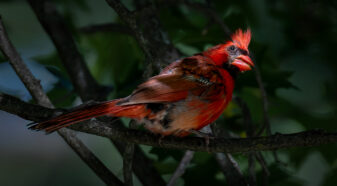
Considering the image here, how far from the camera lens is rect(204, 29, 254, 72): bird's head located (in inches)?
137


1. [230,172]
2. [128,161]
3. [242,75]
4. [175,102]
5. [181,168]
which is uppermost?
[175,102]

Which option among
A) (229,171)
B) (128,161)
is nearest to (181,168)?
(229,171)

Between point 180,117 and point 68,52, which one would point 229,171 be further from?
point 68,52

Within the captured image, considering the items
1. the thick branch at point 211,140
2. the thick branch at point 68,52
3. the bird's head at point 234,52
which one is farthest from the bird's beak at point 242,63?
the thick branch at point 68,52

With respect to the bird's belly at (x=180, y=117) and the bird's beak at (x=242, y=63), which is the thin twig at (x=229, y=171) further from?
the bird's beak at (x=242, y=63)

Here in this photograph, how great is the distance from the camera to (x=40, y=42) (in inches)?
160

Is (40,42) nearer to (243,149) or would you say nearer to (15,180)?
(243,149)

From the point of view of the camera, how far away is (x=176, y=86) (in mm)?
2943

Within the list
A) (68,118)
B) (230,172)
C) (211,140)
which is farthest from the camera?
(230,172)

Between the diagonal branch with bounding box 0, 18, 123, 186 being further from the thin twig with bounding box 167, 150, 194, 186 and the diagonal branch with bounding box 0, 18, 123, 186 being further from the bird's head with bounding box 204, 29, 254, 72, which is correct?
the bird's head with bounding box 204, 29, 254, 72

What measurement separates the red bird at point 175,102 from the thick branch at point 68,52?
87 centimetres

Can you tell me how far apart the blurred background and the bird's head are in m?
0.17

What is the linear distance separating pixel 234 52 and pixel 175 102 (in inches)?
35.4

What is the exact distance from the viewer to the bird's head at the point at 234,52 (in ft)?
11.5
